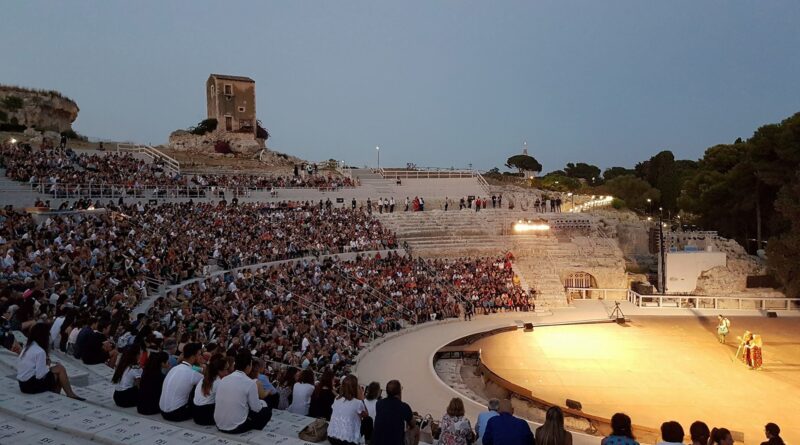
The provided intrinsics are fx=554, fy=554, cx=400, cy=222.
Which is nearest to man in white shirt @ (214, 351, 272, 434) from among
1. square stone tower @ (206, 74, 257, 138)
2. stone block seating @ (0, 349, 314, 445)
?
stone block seating @ (0, 349, 314, 445)

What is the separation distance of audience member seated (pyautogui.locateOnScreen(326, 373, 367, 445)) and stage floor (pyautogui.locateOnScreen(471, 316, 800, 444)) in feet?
32.9

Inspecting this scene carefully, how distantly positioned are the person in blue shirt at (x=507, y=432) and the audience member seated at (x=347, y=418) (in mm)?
1360

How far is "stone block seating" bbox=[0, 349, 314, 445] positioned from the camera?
222 inches

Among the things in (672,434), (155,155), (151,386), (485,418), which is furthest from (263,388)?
(155,155)

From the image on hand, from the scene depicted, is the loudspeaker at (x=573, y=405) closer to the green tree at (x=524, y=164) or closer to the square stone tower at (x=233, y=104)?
the square stone tower at (x=233, y=104)

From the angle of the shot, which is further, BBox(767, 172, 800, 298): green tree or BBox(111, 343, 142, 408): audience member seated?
BBox(767, 172, 800, 298): green tree

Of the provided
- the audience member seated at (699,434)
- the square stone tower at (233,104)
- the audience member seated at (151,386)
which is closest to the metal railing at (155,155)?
the square stone tower at (233,104)

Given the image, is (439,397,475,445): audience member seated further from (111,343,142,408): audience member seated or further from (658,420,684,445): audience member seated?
(111,343,142,408): audience member seated

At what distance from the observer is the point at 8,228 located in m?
16.8

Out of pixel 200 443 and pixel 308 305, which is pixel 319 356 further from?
pixel 200 443

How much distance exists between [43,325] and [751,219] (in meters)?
46.8

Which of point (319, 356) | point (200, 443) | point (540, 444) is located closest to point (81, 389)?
point (200, 443)

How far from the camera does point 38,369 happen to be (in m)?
6.80

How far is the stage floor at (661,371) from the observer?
14195mm
